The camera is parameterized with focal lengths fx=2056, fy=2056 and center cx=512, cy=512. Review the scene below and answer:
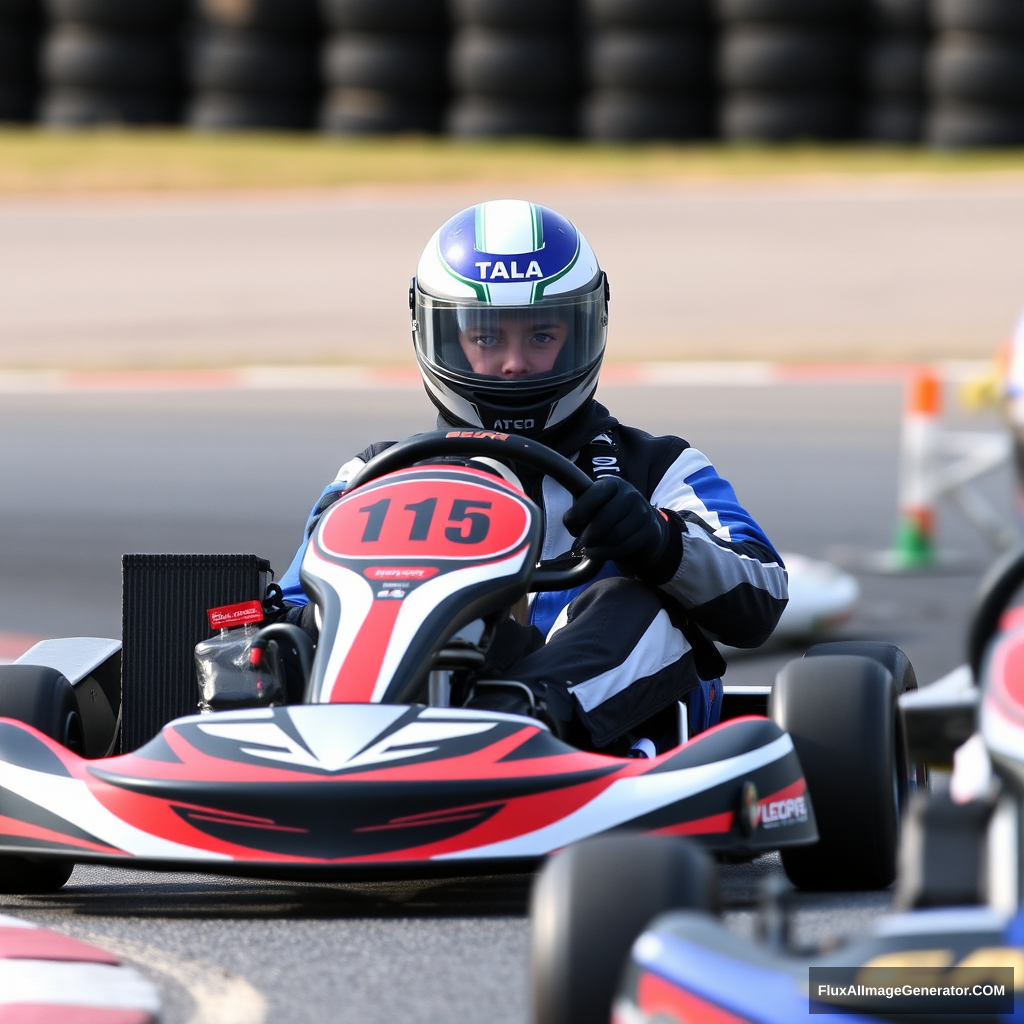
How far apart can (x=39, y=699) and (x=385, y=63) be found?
37.6 ft

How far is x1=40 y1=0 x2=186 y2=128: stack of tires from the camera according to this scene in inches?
576

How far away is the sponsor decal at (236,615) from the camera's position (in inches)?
151

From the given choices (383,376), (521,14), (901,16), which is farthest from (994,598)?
(521,14)

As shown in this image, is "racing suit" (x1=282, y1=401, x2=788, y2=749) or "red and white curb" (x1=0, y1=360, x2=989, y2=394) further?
"red and white curb" (x1=0, y1=360, x2=989, y2=394)

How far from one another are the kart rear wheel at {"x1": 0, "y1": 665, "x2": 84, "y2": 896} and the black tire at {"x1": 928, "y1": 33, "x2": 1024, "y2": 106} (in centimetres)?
1090

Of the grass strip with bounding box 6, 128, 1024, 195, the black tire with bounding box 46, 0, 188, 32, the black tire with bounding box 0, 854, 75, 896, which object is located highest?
the black tire with bounding box 46, 0, 188, 32

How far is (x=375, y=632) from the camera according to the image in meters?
3.40

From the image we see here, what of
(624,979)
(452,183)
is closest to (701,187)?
(452,183)

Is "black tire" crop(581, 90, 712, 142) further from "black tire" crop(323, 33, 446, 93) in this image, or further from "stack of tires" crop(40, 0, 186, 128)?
"stack of tires" crop(40, 0, 186, 128)

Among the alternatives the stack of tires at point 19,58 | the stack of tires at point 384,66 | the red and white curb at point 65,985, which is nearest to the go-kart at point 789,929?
the red and white curb at point 65,985

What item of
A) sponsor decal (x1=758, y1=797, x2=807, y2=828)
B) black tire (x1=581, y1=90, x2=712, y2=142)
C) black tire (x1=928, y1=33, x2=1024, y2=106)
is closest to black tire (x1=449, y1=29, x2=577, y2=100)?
black tire (x1=581, y1=90, x2=712, y2=142)

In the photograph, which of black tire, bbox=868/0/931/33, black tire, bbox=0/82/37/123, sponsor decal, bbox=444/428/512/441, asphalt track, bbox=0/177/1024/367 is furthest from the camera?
black tire, bbox=0/82/37/123

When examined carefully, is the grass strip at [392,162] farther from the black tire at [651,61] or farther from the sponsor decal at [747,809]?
the sponsor decal at [747,809]

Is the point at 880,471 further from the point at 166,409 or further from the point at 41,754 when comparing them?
the point at 41,754
